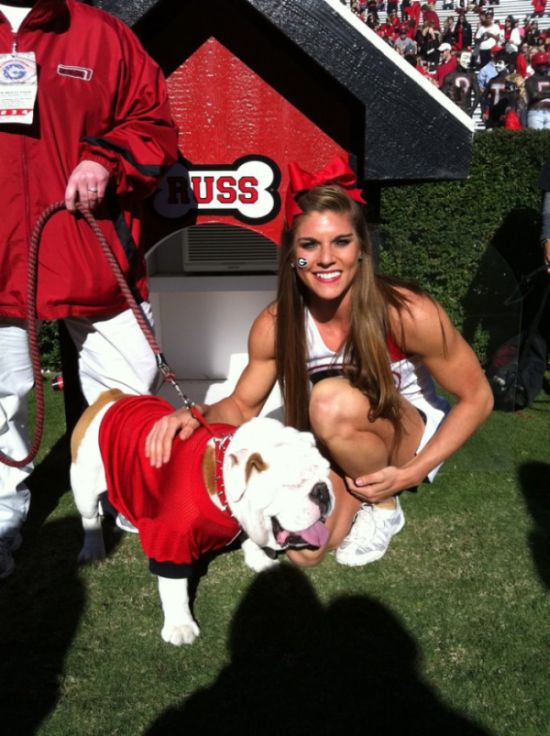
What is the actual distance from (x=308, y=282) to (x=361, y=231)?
26cm

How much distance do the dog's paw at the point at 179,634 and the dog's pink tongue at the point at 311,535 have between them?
54cm

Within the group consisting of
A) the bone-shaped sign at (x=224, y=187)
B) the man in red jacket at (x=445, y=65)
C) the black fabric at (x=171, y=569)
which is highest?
the man in red jacket at (x=445, y=65)

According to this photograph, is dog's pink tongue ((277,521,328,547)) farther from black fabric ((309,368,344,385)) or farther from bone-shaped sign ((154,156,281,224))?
bone-shaped sign ((154,156,281,224))

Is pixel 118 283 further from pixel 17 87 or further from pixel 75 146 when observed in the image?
pixel 17 87

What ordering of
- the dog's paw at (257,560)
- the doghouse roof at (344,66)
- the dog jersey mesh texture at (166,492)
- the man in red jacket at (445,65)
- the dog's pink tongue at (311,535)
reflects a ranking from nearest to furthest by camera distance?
the dog's pink tongue at (311,535), the dog jersey mesh texture at (166,492), the dog's paw at (257,560), the doghouse roof at (344,66), the man in red jacket at (445,65)

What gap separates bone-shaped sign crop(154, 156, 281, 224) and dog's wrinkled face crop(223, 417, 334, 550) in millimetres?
1601

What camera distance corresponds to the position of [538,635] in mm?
2475

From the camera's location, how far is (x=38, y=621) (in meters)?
2.63

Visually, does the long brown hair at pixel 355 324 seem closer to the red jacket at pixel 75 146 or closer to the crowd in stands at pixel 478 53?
the red jacket at pixel 75 146

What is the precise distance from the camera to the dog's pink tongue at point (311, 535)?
221 cm

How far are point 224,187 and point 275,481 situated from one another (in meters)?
1.86

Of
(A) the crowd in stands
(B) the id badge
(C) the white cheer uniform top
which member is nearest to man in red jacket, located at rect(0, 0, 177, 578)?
(B) the id badge

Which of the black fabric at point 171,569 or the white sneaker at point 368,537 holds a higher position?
the black fabric at point 171,569

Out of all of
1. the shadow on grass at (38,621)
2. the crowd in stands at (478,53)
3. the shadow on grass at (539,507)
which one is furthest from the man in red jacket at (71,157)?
the crowd in stands at (478,53)
